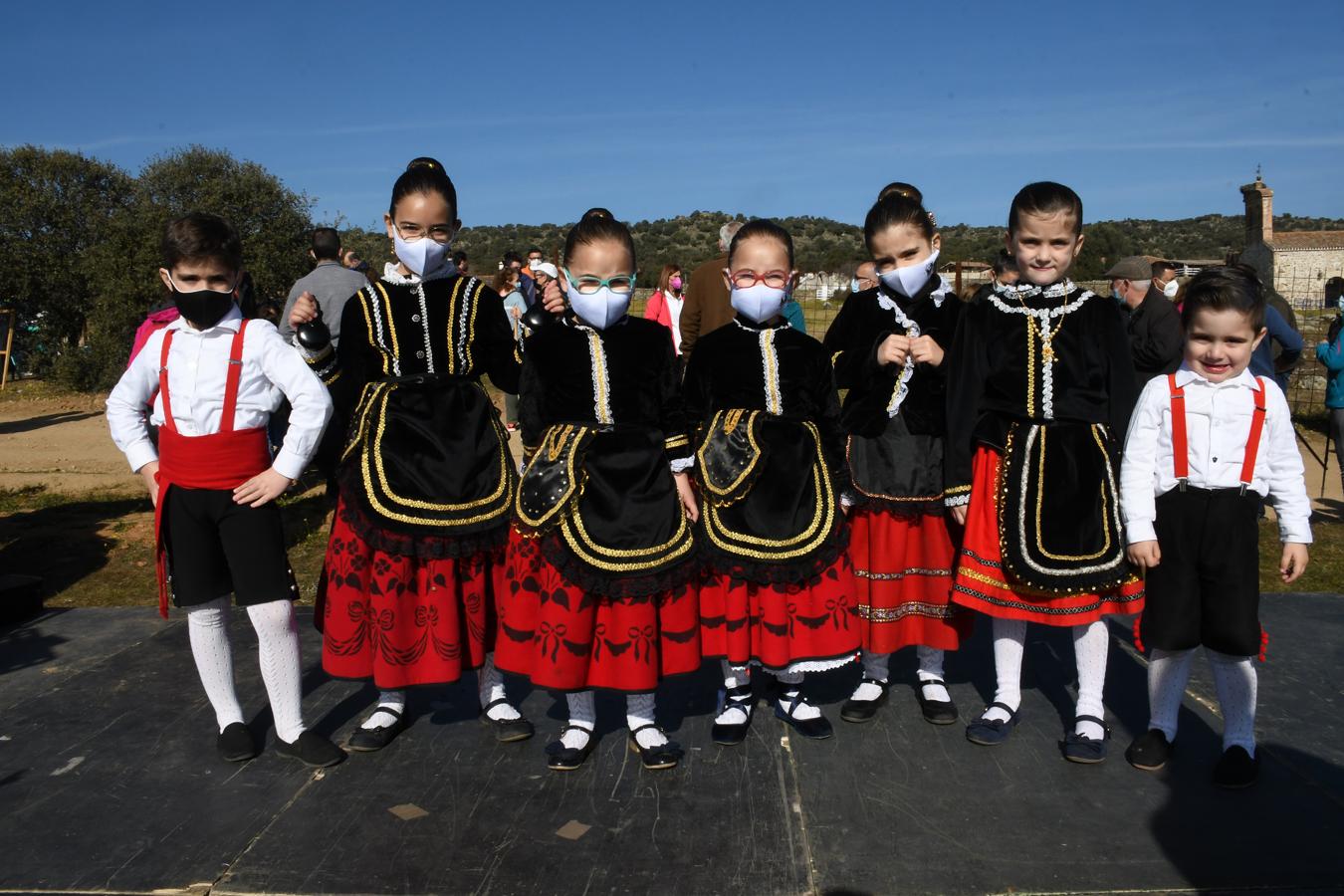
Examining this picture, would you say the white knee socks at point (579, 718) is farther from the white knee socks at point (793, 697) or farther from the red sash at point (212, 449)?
the red sash at point (212, 449)

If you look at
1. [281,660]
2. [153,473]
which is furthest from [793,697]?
[153,473]

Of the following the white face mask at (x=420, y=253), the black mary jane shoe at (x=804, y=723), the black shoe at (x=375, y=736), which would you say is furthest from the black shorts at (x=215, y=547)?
the black mary jane shoe at (x=804, y=723)

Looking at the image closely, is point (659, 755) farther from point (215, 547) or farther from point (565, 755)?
point (215, 547)

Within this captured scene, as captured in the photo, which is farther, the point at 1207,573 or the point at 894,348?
the point at 894,348

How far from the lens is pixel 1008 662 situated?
3.54 m

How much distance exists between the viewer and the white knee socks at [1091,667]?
342cm

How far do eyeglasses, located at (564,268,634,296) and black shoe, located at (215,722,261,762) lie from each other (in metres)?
1.86

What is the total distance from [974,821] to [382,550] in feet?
6.48

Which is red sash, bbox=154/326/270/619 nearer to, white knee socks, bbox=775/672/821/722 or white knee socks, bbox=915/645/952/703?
white knee socks, bbox=775/672/821/722

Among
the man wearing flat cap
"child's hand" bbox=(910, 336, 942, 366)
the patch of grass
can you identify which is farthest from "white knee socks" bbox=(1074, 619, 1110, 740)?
the man wearing flat cap

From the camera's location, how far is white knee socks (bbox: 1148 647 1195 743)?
333 cm

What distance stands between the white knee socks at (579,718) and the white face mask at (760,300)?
1.36 metres

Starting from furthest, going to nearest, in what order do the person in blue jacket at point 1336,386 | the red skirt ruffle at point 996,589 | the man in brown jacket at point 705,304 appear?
the person in blue jacket at point 1336,386 < the man in brown jacket at point 705,304 < the red skirt ruffle at point 996,589

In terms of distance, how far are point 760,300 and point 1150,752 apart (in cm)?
190
